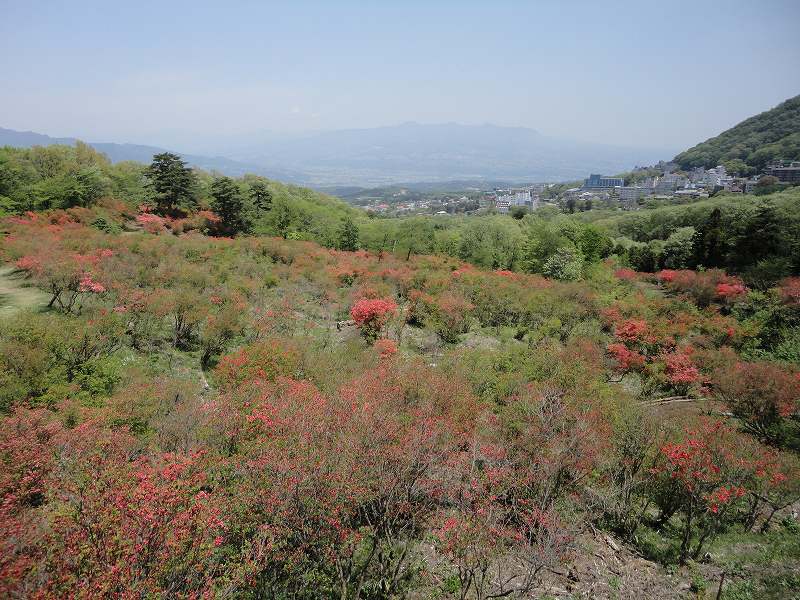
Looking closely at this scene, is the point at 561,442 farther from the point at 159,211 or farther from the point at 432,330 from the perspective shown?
the point at 159,211

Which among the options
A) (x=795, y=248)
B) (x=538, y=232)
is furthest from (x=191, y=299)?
(x=795, y=248)

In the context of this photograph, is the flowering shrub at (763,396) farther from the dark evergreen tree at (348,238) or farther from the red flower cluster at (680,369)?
the dark evergreen tree at (348,238)

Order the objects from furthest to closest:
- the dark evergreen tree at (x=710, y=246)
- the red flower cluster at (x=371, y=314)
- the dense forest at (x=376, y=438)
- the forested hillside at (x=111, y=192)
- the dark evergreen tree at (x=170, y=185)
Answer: the dark evergreen tree at (x=170, y=185) → the dark evergreen tree at (x=710, y=246) → the forested hillside at (x=111, y=192) → the red flower cluster at (x=371, y=314) → the dense forest at (x=376, y=438)

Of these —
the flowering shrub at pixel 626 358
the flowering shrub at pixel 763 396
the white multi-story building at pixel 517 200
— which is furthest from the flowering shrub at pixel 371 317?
the white multi-story building at pixel 517 200

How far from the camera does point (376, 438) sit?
855 cm

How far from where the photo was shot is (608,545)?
1031cm

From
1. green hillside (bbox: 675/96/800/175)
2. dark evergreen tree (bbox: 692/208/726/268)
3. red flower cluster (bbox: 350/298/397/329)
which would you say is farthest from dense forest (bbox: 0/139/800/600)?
green hillside (bbox: 675/96/800/175)

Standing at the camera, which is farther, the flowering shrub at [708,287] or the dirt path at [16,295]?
A: the flowering shrub at [708,287]

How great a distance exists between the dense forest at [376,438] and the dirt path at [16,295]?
20 cm

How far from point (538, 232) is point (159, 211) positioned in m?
39.0

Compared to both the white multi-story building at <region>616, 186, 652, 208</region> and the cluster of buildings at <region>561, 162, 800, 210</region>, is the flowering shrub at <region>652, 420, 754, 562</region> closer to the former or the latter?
the cluster of buildings at <region>561, 162, 800, 210</region>

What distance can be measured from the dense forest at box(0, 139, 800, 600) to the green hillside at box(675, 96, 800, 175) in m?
103

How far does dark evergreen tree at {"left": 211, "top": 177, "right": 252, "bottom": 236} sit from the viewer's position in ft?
131

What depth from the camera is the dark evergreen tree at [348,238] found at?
4456cm
